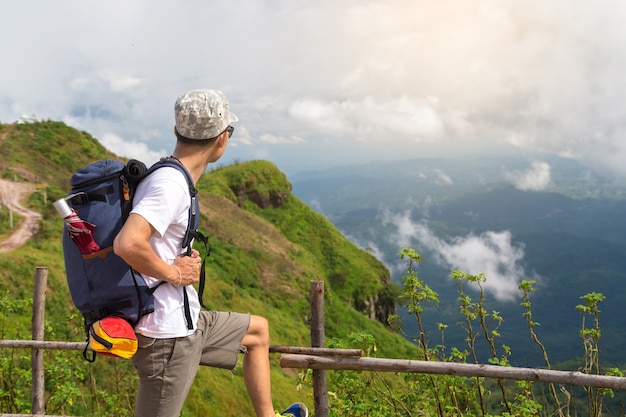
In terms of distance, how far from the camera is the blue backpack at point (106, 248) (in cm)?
279

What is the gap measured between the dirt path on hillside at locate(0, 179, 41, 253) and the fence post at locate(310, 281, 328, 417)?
17.5m

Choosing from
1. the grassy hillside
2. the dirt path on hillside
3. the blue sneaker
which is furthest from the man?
the dirt path on hillside

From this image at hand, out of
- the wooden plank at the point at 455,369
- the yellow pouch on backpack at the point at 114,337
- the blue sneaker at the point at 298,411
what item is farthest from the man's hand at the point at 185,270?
the wooden plank at the point at 455,369

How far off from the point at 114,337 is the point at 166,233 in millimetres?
736

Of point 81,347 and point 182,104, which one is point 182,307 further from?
point 81,347

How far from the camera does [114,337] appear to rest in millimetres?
2807

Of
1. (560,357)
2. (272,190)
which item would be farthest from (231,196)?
(560,357)

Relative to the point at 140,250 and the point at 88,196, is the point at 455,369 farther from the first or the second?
the point at 88,196

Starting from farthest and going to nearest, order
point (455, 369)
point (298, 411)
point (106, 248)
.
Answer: point (455, 369) → point (298, 411) → point (106, 248)

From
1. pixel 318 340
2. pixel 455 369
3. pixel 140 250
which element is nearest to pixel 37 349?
pixel 318 340

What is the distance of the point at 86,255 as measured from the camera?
9.11 feet

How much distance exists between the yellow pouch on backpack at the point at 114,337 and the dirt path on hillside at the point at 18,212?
18.2 metres

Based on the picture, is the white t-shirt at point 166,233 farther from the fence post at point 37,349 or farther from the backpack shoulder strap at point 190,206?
the fence post at point 37,349

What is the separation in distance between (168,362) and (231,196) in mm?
62956
